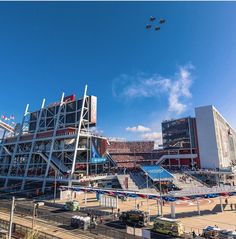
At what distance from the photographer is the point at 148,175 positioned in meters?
70.2

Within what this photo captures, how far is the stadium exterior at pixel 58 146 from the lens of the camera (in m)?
71.8

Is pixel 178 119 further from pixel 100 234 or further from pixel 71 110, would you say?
pixel 100 234

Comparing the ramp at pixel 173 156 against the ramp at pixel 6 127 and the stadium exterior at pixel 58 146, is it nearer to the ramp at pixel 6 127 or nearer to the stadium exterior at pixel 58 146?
the stadium exterior at pixel 58 146

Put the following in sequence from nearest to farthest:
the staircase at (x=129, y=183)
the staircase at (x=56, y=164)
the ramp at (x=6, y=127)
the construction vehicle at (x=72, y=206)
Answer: the construction vehicle at (x=72, y=206), the staircase at (x=129, y=183), the staircase at (x=56, y=164), the ramp at (x=6, y=127)

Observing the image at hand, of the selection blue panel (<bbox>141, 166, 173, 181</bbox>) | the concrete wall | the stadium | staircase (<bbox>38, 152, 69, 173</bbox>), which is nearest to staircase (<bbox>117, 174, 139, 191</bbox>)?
the stadium

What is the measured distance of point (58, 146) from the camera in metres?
76.4

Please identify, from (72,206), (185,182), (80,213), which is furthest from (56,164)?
(185,182)

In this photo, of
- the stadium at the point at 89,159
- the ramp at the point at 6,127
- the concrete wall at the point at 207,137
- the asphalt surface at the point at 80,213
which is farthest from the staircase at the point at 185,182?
the ramp at the point at 6,127

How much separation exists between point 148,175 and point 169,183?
6.87m

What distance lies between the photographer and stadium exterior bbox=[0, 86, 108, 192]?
71.8 m

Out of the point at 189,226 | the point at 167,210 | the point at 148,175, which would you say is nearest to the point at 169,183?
the point at 148,175

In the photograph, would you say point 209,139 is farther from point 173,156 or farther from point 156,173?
point 156,173

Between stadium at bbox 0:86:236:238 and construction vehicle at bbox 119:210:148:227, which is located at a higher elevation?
stadium at bbox 0:86:236:238

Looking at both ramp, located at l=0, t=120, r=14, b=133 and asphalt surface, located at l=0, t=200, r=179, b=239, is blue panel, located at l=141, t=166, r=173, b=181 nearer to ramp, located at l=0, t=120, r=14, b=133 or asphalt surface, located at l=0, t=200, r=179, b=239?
asphalt surface, located at l=0, t=200, r=179, b=239
